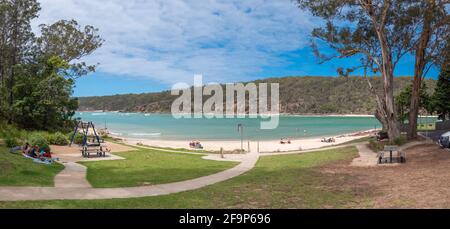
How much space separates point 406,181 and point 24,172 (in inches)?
457

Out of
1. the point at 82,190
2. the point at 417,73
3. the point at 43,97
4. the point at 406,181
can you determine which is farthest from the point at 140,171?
the point at 43,97

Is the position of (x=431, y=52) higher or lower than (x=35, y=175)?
higher

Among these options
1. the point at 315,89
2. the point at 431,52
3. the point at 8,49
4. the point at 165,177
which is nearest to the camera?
the point at 165,177

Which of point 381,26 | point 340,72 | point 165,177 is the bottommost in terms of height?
point 165,177

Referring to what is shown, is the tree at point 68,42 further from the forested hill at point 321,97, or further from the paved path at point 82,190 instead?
the forested hill at point 321,97

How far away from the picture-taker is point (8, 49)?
38438mm

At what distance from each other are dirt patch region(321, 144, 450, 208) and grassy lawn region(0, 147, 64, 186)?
8755mm

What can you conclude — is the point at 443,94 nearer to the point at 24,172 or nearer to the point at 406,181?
the point at 406,181

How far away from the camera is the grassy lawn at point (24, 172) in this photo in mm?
11852

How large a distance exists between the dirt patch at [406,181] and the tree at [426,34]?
8873mm

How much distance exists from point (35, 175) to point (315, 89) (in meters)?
159

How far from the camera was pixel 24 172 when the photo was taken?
13297mm
